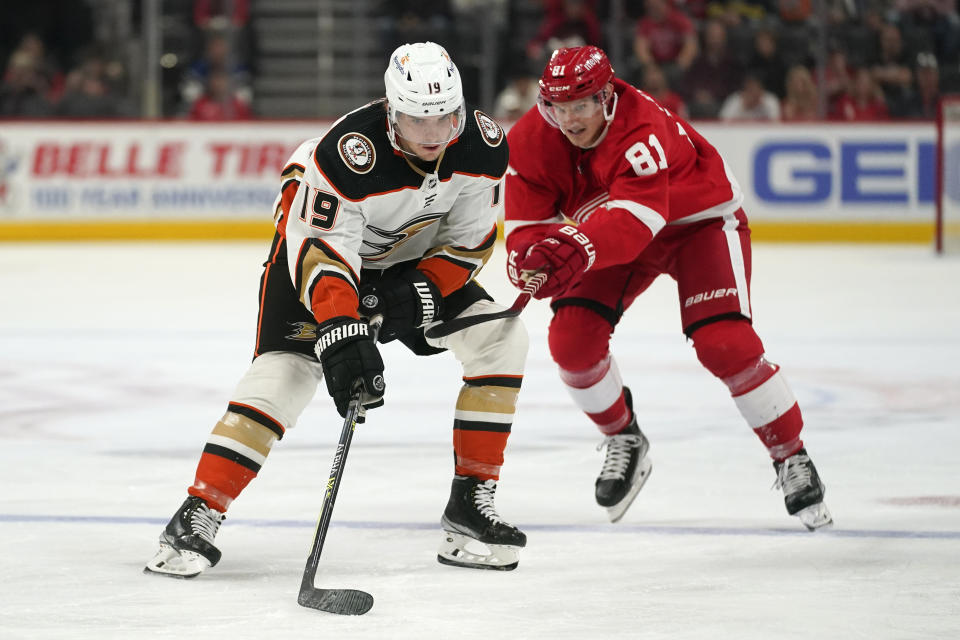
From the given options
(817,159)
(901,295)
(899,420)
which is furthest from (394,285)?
(817,159)

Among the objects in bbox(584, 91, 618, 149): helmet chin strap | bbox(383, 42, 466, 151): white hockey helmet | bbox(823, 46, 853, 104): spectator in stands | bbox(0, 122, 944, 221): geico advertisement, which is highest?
bbox(383, 42, 466, 151): white hockey helmet

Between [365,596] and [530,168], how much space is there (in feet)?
4.01

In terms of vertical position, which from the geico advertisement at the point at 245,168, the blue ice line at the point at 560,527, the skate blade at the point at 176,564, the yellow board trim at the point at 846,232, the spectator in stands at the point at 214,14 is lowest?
the yellow board trim at the point at 846,232

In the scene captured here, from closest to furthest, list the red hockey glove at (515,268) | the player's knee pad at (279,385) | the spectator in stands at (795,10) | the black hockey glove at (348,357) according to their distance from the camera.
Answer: the black hockey glove at (348,357) → the player's knee pad at (279,385) → the red hockey glove at (515,268) → the spectator in stands at (795,10)

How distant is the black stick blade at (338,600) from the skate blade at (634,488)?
0.88 m

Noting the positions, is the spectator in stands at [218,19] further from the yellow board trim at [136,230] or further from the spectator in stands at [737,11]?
the spectator in stands at [737,11]

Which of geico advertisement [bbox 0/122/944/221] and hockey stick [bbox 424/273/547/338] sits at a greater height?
hockey stick [bbox 424/273/547/338]

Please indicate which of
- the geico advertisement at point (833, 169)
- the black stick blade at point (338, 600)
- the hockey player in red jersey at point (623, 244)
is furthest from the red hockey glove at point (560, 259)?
the geico advertisement at point (833, 169)

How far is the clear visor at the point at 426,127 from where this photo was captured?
9.30 feet

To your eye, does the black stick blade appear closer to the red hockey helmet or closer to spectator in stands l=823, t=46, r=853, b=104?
the red hockey helmet

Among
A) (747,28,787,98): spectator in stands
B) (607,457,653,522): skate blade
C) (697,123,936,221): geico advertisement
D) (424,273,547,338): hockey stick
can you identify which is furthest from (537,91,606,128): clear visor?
(747,28,787,98): spectator in stands

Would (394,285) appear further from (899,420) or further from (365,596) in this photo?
(899,420)

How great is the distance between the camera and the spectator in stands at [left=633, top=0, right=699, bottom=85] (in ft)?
35.2

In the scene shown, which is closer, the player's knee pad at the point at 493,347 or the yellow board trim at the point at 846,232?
the player's knee pad at the point at 493,347
